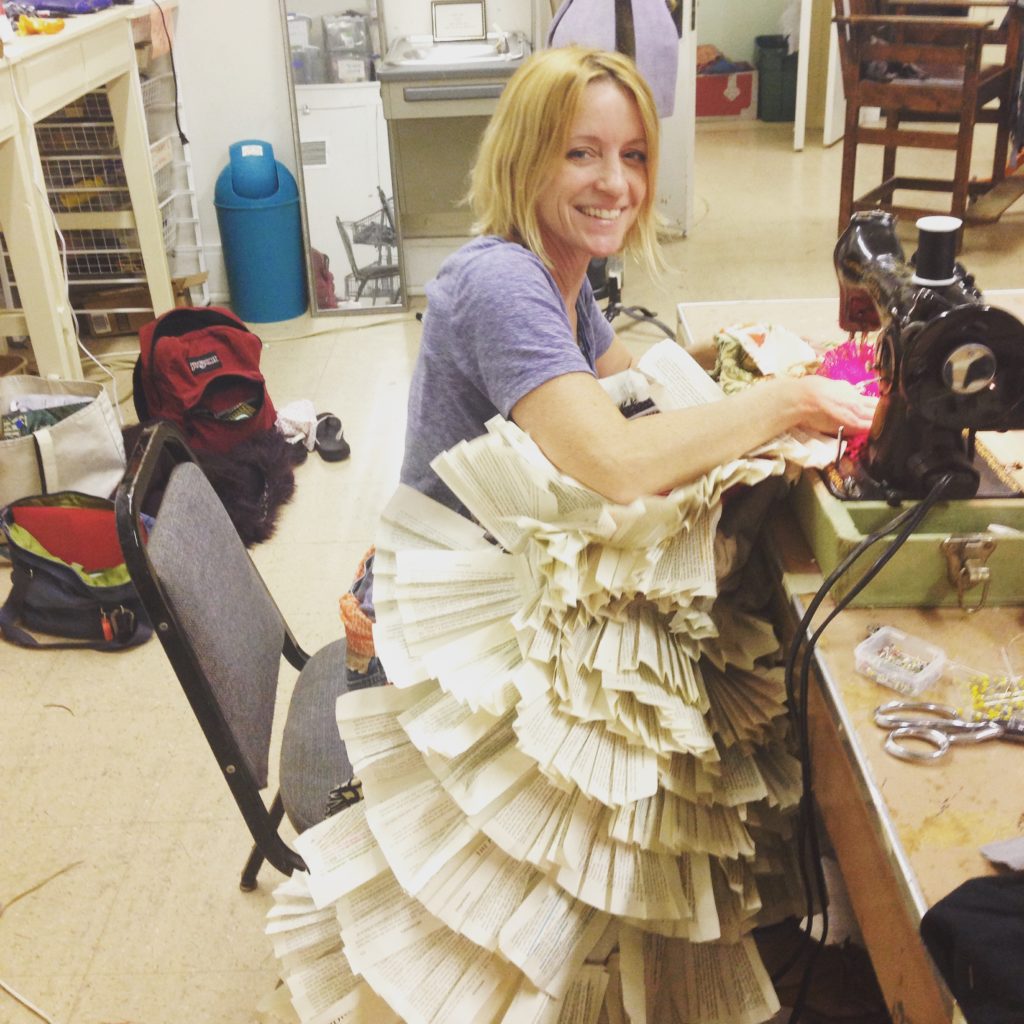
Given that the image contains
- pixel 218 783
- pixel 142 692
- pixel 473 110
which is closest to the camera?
pixel 218 783

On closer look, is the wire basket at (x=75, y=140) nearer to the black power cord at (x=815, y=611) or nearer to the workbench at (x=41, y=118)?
the workbench at (x=41, y=118)

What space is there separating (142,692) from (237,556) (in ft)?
3.27

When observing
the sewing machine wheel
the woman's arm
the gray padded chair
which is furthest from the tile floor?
the sewing machine wheel

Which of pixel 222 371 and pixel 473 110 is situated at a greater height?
pixel 473 110

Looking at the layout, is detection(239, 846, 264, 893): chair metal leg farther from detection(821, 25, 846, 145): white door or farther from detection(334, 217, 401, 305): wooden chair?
detection(821, 25, 846, 145): white door

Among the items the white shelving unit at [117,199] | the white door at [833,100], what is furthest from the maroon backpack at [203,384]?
the white door at [833,100]

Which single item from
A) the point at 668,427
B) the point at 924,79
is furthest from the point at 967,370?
the point at 924,79

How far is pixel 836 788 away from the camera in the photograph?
3.24ft

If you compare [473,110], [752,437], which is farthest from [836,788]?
[473,110]

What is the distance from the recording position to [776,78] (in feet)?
23.2

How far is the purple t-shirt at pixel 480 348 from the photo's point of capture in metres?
1.27

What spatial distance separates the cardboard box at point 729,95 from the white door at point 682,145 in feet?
7.88

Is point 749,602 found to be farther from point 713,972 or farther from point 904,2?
point 904,2

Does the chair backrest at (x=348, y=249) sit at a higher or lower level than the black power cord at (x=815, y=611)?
lower
